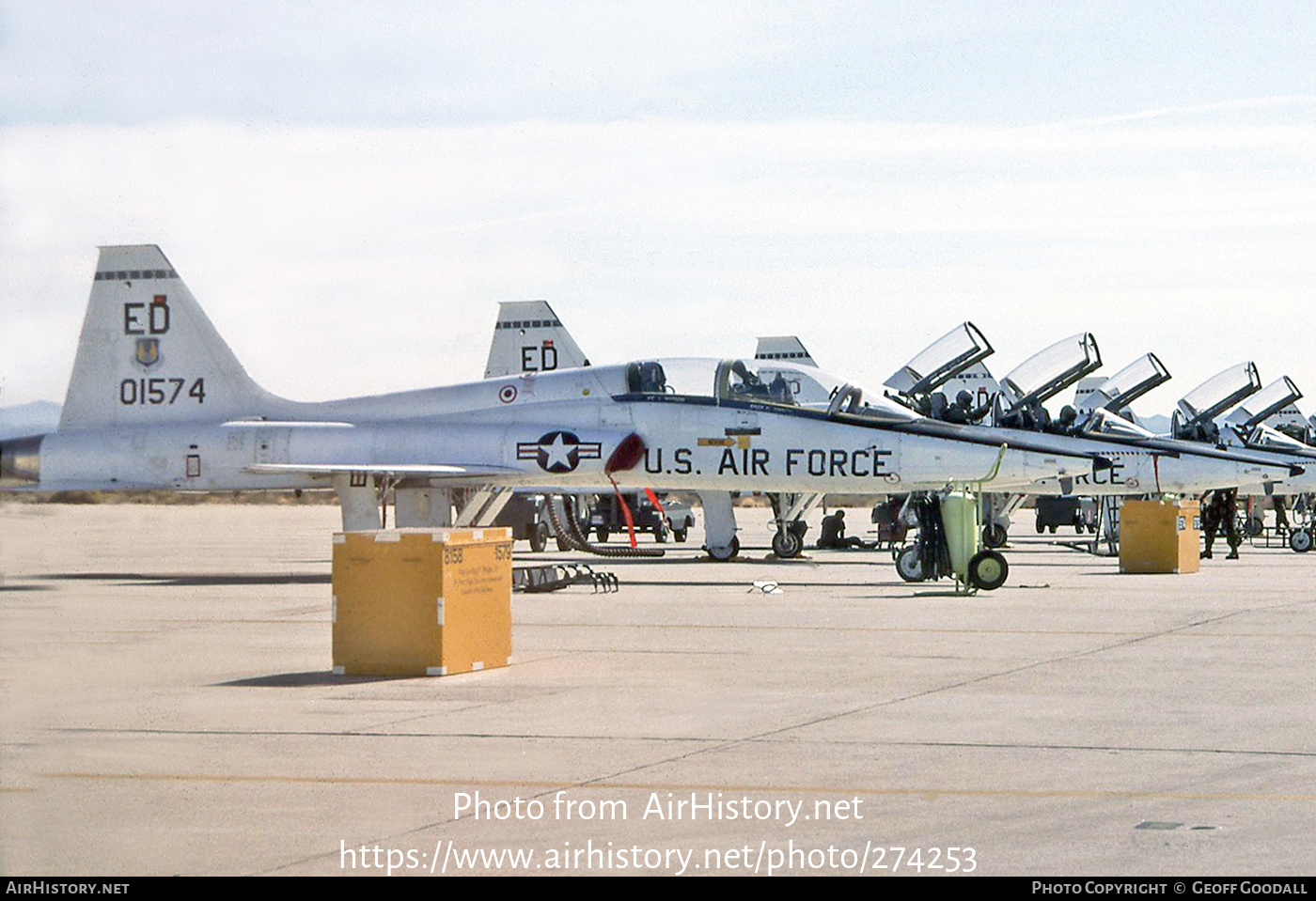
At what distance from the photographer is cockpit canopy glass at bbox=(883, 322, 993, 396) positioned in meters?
29.4

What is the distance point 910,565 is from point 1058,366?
31.5 ft

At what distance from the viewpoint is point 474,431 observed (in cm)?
2498

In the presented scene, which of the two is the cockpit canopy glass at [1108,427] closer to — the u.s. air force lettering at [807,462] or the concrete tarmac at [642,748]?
the u.s. air force lettering at [807,462]

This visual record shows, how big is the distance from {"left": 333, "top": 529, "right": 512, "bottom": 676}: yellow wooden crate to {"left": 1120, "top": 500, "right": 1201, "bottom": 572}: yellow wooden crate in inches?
703

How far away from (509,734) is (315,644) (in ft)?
18.3

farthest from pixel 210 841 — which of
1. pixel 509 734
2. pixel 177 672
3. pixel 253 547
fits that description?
pixel 253 547

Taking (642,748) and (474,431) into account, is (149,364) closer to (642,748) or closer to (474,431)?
(474,431)

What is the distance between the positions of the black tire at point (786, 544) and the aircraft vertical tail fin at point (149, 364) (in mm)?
12067

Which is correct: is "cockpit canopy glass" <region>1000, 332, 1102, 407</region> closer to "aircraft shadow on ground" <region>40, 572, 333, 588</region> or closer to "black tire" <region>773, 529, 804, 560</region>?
"black tire" <region>773, 529, 804, 560</region>

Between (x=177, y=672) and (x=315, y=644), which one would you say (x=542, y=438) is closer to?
(x=315, y=644)

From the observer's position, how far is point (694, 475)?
24.4m

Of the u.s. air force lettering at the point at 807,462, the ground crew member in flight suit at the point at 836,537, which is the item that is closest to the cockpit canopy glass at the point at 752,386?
the u.s. air force lettering at the point at 807,462

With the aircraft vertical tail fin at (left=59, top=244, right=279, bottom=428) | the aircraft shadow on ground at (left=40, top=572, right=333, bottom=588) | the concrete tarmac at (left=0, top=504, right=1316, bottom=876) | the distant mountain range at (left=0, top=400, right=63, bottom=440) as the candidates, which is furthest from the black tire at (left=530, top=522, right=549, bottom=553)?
the distant mountain range at (left=0, top=400, right=63, bottom=440)

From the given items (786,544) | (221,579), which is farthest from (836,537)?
(221,579)
